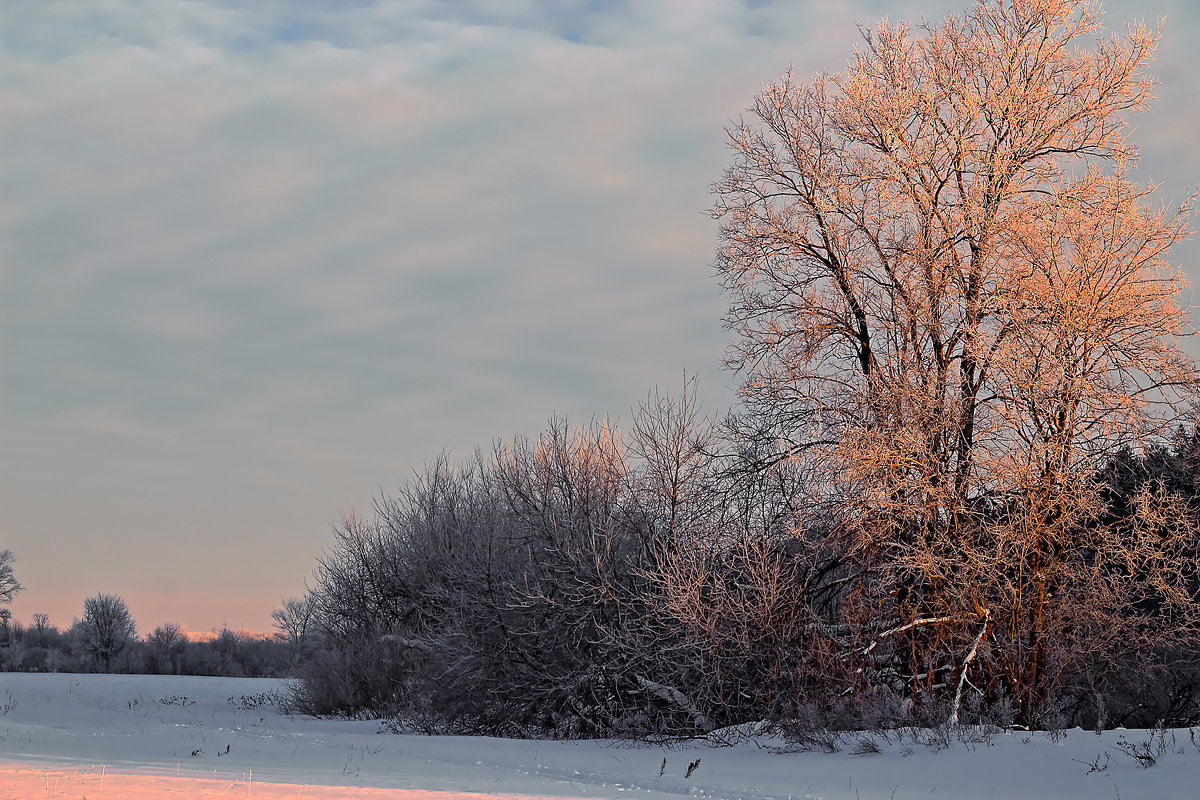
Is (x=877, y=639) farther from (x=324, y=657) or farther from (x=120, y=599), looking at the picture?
(x=120, y=599)

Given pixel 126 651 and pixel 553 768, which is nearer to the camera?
pixel 553 768

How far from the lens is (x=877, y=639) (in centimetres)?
1978

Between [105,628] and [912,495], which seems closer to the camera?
[912,495]

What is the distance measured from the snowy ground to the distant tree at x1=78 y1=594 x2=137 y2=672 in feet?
141

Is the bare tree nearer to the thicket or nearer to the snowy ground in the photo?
the snowy ground

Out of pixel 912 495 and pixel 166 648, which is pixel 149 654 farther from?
pixel 912 495

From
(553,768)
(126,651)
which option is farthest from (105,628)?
(553,768)

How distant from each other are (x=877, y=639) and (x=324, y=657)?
19.6 m

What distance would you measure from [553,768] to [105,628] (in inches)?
2168

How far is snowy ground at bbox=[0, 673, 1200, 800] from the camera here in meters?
12.7

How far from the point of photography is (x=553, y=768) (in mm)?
16766

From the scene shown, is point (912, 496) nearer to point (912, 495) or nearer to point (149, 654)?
point (912, 495)

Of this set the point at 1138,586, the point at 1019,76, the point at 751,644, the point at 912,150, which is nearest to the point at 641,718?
the point at 751,644

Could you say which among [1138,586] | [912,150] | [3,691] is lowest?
[3,691]
